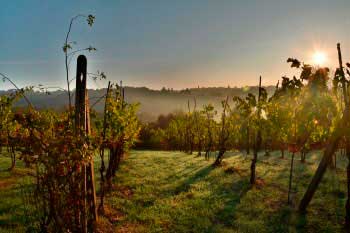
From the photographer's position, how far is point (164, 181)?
72.1 feet

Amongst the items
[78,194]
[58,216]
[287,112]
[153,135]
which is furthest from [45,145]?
[153,135]

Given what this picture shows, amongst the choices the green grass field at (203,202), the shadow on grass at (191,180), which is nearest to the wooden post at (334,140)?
the green grass field at (203,202)

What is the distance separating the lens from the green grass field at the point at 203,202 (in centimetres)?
1441

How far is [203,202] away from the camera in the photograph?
1772 cm

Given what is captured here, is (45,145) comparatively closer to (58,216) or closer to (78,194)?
(78,194)

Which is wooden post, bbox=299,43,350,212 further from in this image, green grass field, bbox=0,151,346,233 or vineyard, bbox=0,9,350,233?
green grass field, bbox=0,151,346,233

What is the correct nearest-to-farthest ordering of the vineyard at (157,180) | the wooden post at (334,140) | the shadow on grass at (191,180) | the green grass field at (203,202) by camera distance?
the vineyard at (157,180), the green grass field at (203,202), the wooden post at (334,140), the shadow on grass at (191,180)

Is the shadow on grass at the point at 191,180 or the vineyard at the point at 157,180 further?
the shadow on grass at the point at 191,180

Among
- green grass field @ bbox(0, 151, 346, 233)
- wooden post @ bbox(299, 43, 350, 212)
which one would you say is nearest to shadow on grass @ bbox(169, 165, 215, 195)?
green grass field @ bbox(0, 151, 346, 233)

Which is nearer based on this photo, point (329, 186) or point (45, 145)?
point (45, 145)

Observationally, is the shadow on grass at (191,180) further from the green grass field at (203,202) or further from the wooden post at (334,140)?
the wooden post at (334,140)

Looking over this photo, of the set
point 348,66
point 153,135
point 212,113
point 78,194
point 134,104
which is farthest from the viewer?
point 153,135

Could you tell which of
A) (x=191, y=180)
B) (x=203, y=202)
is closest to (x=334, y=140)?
(x=203, y=202)

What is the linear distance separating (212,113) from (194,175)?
18.6 meters
